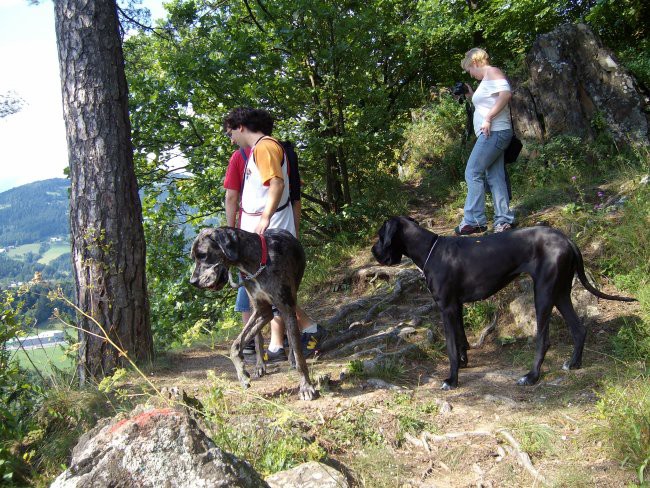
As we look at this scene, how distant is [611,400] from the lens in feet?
11.4

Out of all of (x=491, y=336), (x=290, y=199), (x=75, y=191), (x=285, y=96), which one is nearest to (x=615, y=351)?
(x=491, y=336)

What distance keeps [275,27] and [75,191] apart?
5.01 meters

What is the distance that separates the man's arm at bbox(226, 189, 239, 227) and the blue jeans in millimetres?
3034

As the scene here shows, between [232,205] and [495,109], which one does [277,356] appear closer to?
[232,205]

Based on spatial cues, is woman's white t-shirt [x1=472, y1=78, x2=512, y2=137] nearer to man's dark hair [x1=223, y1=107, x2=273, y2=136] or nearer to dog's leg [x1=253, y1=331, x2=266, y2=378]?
man's dark hair [x1=223, y1=107, x2=273, y2=136]

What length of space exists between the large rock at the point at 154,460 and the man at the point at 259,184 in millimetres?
2695

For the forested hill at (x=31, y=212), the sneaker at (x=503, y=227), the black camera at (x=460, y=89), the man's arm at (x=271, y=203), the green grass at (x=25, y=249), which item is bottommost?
the green grass at (x=25, y=249)

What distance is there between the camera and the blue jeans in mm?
6363

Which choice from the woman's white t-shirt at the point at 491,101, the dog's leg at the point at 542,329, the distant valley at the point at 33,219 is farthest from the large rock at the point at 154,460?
the distant valley at the point at 33,219

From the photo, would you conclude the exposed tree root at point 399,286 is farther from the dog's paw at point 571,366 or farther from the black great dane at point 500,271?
the dog's paw at point 571,366

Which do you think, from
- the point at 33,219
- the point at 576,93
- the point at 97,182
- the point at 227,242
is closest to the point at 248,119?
the point at 227,242

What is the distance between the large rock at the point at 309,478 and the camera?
9.59 ft

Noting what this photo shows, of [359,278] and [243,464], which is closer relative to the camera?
[243,464]

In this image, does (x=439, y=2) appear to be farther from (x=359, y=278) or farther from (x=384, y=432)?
(x=384, y=432)
